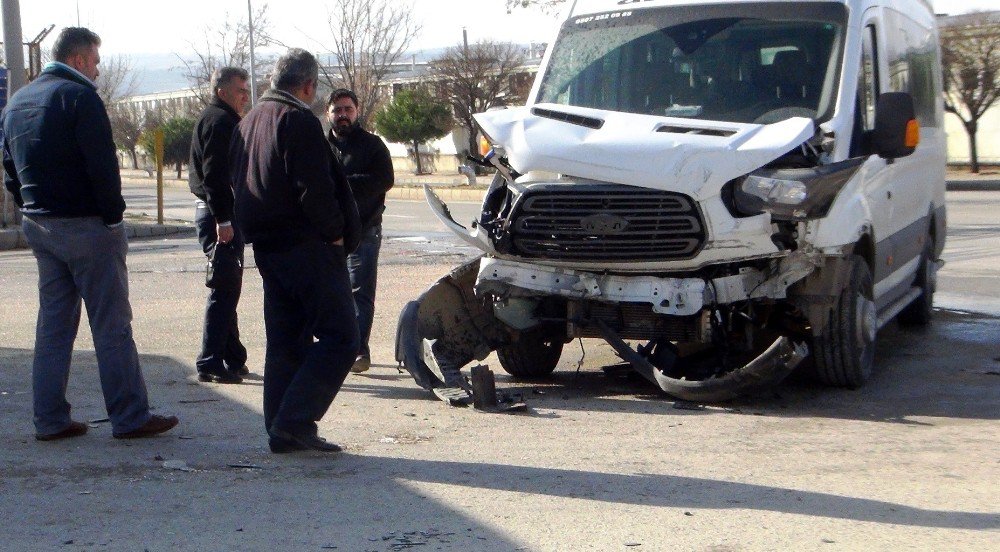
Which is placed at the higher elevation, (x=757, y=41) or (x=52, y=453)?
(x=757, y=41)

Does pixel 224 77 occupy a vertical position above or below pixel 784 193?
above

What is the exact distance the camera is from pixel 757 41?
7.51 metres

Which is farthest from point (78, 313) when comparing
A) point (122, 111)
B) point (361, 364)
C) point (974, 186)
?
point (122, 111)

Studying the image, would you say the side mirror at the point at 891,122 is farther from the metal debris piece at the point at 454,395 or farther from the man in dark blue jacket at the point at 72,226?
the man in dark blue jacket at the point at 72,226

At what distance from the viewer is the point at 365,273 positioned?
7.89 meters

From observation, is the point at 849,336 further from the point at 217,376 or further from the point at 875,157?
the point at 217,376

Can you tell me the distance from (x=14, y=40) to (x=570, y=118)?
47.4ft

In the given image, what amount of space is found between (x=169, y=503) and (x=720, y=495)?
6.99 ft

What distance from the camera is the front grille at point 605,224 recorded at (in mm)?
6543

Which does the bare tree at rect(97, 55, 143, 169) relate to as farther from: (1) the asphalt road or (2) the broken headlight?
(2) the broken headlight

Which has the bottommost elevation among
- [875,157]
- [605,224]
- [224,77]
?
[605,224]

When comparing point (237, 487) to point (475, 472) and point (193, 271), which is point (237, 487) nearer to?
point (475, 472)

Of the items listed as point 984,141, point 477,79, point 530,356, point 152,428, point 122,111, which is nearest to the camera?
point 152,428

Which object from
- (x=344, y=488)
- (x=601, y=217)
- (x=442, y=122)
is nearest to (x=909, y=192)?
(x=601, y=217)
